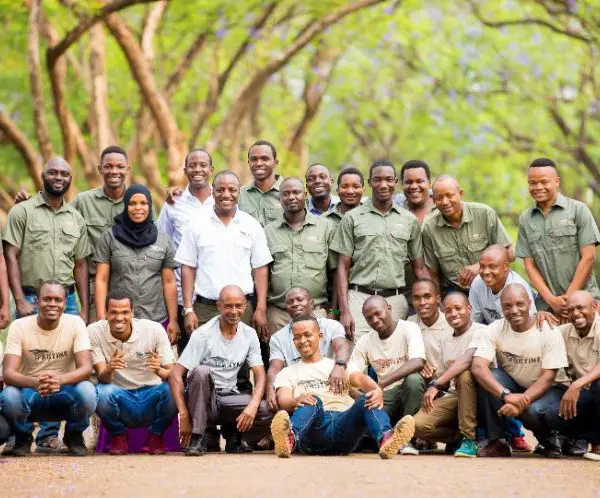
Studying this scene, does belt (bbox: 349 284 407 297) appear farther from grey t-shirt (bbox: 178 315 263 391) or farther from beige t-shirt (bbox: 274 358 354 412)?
grey t-shirt (bbox: 178 315 263 391)

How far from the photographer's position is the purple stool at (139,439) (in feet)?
34.2

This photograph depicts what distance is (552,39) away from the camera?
27.2 m

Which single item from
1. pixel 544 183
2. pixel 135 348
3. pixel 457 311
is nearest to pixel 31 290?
pixel 135 348

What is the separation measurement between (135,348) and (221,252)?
112cm

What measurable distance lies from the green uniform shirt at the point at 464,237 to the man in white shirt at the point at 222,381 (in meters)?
1.85

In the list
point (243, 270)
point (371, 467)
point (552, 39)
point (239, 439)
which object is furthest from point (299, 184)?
point (552, 39)

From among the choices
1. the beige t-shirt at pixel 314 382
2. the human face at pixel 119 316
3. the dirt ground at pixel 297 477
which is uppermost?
the human face at pixel 119 316

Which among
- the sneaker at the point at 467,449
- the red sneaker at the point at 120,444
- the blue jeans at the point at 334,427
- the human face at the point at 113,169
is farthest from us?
the human face at the point at 113,169

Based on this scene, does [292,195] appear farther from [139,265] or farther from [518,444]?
[518,444]

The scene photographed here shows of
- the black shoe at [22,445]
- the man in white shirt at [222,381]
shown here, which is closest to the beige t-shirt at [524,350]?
the man in white shirt at [222,381]

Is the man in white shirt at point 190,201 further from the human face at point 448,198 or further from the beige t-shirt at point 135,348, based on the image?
the human face at point 448,198

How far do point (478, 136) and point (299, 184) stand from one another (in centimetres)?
1603

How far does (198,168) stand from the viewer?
442 inches

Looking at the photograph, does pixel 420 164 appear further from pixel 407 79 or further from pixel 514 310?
pixel 407 79
